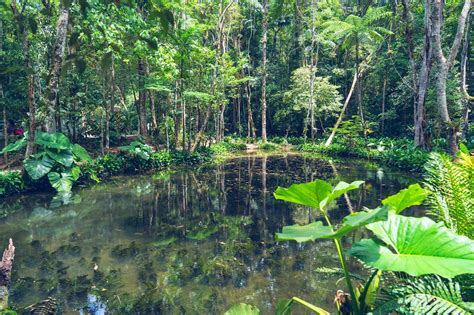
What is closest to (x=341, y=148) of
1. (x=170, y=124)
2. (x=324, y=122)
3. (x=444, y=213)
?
(x=324, y=122)

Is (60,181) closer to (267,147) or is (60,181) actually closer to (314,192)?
(314,192)

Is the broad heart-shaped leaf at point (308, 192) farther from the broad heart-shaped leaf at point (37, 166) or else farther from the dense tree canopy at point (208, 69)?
the broad heart-shaped leaf at point (37, 166)

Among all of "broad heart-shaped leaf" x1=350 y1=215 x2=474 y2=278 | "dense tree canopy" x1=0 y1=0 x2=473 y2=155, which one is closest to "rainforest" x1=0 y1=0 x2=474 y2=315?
"broad heart-shaped leaf" x1=350 y1=215 x2=474 y2=278

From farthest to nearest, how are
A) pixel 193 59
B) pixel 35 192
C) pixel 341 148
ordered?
pixel 341 148 < pixel 193 59 < pixel 35 192

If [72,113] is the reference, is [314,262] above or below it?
below

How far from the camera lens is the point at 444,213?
8.68ft

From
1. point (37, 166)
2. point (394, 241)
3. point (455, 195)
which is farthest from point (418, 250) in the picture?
point (37, 166)

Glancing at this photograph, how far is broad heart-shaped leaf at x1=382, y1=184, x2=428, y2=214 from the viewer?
2.18 meters

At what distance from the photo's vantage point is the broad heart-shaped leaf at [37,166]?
921cm

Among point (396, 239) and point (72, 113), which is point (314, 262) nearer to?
point (396, 239)

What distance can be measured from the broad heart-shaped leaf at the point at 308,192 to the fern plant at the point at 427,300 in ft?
2.40

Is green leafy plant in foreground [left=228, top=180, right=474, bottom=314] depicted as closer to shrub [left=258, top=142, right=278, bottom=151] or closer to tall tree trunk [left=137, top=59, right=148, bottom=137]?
tall tree trunk [left=137, top=59, right=148, bottom=137]

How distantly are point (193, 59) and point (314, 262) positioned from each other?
39.1ft

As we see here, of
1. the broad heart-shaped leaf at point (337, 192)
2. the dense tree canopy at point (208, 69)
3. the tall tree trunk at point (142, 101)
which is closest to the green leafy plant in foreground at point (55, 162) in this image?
the dense tree canopy at point (208, 69)
